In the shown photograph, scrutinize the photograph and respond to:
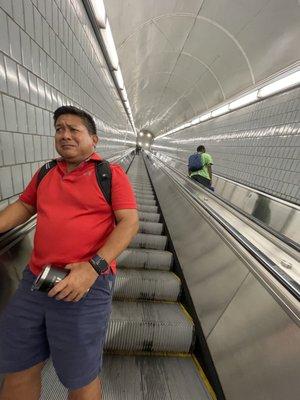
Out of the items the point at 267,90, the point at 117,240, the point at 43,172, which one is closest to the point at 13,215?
the point at 43,172

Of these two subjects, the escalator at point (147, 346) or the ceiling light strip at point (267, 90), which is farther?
the ceiling light strip at point (267, 90)

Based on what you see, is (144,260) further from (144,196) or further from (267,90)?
(267,90)

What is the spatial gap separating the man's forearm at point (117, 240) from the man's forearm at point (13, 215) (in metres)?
0.63

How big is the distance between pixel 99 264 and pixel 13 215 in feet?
2.25

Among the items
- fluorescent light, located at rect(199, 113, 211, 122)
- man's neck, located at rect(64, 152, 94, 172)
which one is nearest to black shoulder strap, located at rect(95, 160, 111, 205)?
man's neck, located at rect(64, 152, 94, 172)

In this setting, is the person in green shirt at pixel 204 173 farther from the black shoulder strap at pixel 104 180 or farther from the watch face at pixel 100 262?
the watch face at pixel 100 262

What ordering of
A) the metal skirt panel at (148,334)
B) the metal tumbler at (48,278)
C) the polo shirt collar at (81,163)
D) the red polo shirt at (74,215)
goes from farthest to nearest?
the metal skirt panel at (148,334)
the polo shirt collar at (81,163)
the red polo shirt at (74,215)
the metal tumbler at (48,278)

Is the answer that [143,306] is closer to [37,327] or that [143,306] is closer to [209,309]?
[209,309]

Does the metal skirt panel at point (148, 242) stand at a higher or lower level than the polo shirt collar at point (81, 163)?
lower

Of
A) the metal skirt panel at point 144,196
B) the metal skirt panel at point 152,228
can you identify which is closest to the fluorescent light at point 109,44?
the metal skirt panel at point 144,196

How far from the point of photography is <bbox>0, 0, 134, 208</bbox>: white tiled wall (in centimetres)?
183

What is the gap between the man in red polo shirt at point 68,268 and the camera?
4.36 ft

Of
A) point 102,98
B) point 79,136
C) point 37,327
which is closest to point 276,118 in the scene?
point 102,98

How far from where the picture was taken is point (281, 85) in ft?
14.6
